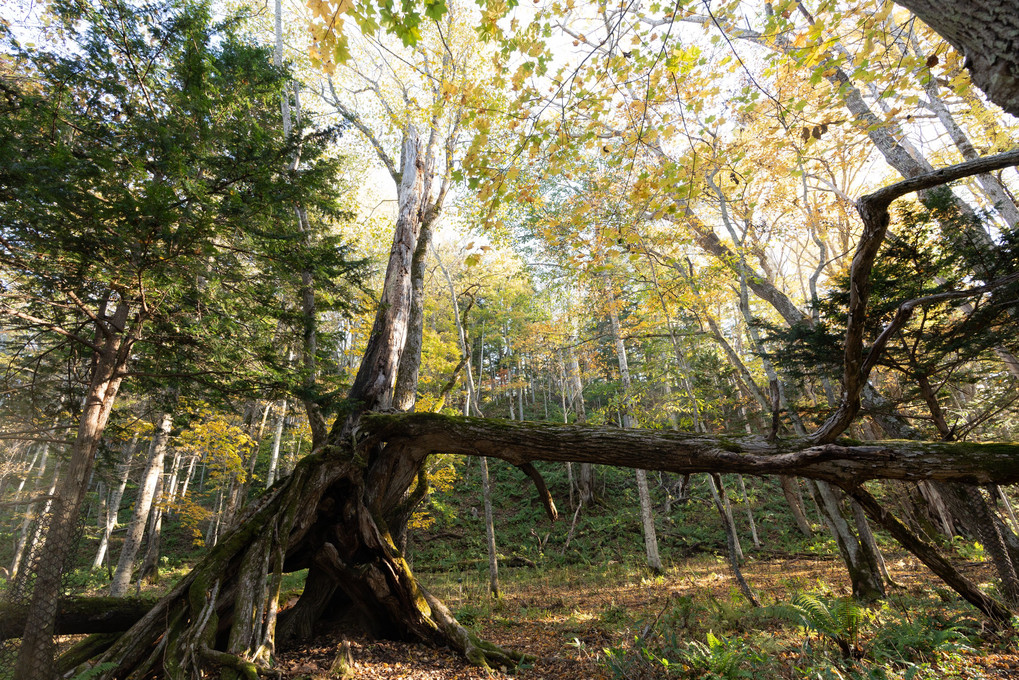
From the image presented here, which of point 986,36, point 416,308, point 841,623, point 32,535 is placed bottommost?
point 841,623

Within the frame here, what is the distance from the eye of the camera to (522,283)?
70.5 ft

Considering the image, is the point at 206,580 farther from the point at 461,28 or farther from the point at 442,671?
the point at 461,28

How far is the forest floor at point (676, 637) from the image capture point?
11.5ft

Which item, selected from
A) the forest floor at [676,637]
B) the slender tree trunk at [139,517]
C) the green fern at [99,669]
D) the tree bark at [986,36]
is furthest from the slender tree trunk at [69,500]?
the tree bark at [986,36]

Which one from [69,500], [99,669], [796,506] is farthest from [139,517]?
[796,506]

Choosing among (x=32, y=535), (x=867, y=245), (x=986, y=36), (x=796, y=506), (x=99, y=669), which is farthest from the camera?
(x=796, y=506)

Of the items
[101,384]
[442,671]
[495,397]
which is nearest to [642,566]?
[442,671]

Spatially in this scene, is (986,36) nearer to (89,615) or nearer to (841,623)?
(841,623)

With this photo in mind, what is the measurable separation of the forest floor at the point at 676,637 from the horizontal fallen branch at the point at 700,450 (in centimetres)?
149

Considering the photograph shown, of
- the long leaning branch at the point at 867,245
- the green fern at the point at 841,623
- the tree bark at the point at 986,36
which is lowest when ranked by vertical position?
the green fern at the point at 841,623

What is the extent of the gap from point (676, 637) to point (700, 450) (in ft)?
8.36

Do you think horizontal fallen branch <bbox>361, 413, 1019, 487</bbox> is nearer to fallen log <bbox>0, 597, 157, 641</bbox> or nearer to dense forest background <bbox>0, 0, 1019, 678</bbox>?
dense forest background <bbox>0, 0, 1019, 678</bbox>

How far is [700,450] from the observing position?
3543 millimetres

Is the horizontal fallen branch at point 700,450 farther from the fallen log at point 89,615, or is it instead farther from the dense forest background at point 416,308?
the fallen log at point 89,615
